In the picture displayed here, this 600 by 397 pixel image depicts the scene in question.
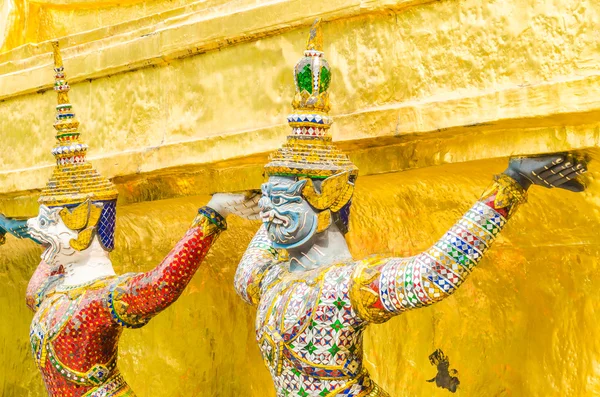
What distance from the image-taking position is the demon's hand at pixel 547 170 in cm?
284

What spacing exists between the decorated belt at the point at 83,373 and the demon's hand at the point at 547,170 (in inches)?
68.5

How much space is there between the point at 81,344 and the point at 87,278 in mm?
254

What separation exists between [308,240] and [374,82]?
63 centimetres

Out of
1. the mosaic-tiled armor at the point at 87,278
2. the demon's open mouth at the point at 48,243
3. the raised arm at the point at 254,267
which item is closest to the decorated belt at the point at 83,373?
the mosaic-tiled armor at the point at 87,278

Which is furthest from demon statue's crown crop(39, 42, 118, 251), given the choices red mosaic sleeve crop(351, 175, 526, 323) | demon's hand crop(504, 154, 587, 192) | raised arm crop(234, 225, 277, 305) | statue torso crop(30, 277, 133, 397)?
demon's hand crop(504, 154, 587, 192)

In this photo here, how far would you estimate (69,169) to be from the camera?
3.94m

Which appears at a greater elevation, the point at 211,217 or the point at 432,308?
the point at 211,217

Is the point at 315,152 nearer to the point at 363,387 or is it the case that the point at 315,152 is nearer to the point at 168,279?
the point at 363,387

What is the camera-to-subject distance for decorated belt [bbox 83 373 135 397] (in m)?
3.84

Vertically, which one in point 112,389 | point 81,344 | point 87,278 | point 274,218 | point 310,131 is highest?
point 310,131

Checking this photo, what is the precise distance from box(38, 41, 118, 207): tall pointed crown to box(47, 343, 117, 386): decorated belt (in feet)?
1.82

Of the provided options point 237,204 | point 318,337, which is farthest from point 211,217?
point 318,337

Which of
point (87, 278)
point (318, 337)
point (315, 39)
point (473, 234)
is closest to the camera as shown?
point (473, 234)

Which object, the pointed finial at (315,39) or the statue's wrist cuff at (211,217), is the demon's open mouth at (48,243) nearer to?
the statue's wrist cuff at (211,217)
